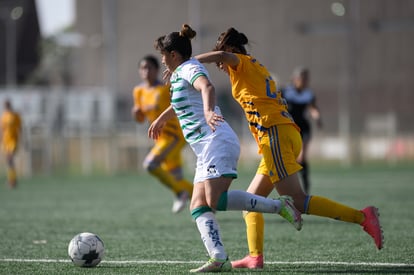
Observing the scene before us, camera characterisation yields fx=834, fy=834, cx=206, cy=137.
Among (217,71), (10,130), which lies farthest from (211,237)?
(217,71)

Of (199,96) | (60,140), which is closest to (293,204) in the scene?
(199,96)

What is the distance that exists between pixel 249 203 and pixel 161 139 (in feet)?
20.2

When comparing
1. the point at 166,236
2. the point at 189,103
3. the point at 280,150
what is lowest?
the point at 166,236

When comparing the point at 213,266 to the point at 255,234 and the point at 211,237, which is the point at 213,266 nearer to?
the point at 211,237

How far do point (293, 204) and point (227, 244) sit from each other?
7.07 ft

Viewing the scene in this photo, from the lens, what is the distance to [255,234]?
697 centimetres

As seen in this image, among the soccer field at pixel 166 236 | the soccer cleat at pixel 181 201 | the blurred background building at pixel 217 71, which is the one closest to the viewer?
the soccer field at pixel 166 236

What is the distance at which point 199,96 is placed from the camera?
6527mm

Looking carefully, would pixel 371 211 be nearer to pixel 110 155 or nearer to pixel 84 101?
pixel 110 155

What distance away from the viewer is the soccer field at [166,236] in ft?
22.8

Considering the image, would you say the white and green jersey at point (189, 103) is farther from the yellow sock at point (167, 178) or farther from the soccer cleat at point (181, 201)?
the soccer cleat at point (181, 201)

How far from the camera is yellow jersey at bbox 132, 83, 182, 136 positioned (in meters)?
12.5

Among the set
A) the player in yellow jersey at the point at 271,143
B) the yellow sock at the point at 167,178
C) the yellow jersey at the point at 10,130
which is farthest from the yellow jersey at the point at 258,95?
the yellow jersey at the point at 10,130

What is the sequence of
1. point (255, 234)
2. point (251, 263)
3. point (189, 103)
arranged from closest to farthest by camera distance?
1. point (189, 103)
2. point (251, 263)
3. point (255, 234)
